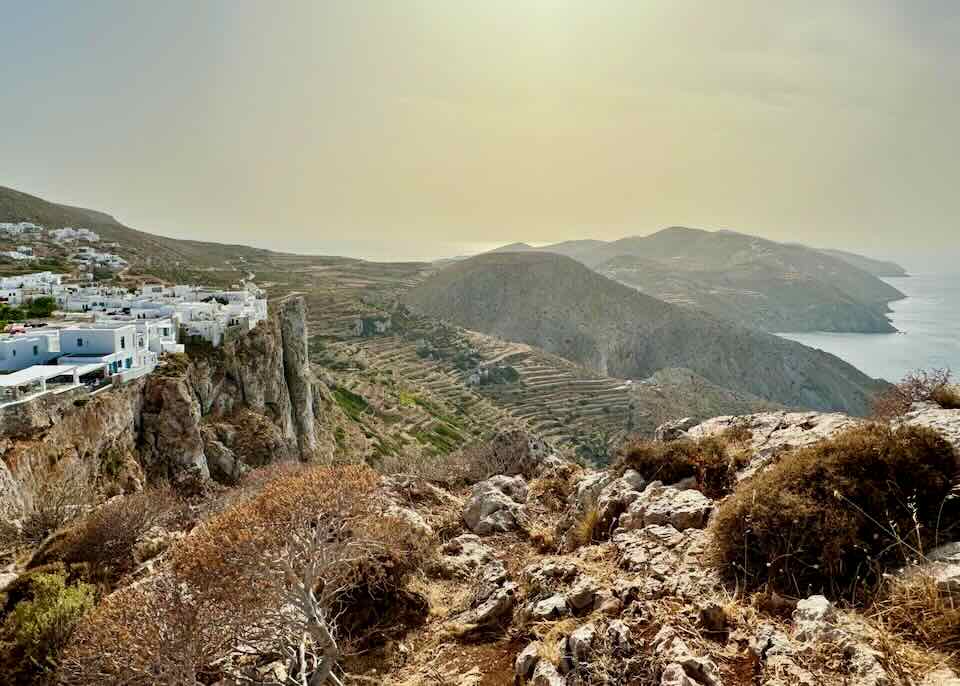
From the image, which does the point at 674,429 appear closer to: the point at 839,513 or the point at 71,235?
the point at 839,513

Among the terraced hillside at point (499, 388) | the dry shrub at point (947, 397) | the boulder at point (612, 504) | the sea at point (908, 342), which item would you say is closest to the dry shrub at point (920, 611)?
the boulder at point (612, 504)

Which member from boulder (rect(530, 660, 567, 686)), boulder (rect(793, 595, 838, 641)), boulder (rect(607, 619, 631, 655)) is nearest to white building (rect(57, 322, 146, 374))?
boulder (rect(530, 660, 567, 686))

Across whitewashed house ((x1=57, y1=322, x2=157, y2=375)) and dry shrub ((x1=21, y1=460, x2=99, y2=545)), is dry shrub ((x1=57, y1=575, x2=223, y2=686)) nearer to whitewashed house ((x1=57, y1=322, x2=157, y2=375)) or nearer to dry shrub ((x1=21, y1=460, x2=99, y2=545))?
dry shrub ((x1=21, y1=460, x2=99, y2=545))

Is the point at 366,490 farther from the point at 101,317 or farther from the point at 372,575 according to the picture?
the point at 101,317

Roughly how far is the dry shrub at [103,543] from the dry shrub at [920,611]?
10510 mm

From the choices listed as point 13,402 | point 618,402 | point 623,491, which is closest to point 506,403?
point 618,402

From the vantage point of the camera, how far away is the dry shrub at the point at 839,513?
4535 mm

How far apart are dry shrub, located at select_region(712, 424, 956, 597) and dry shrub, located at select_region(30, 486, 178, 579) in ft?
31.8

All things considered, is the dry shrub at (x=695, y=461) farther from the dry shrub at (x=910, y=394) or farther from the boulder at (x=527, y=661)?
the boulder at (x=527, y=661)

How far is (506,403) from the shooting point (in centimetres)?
7494

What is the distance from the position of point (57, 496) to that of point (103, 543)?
346 inches

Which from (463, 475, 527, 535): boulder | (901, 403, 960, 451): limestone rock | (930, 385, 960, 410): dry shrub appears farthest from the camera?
(463, 475, 527, 535): boulder

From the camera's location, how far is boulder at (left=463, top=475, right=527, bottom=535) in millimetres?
9547

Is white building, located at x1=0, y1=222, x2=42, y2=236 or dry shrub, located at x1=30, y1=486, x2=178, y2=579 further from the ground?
white building, located at x1=0, y1=222, x2=42, y2=236
